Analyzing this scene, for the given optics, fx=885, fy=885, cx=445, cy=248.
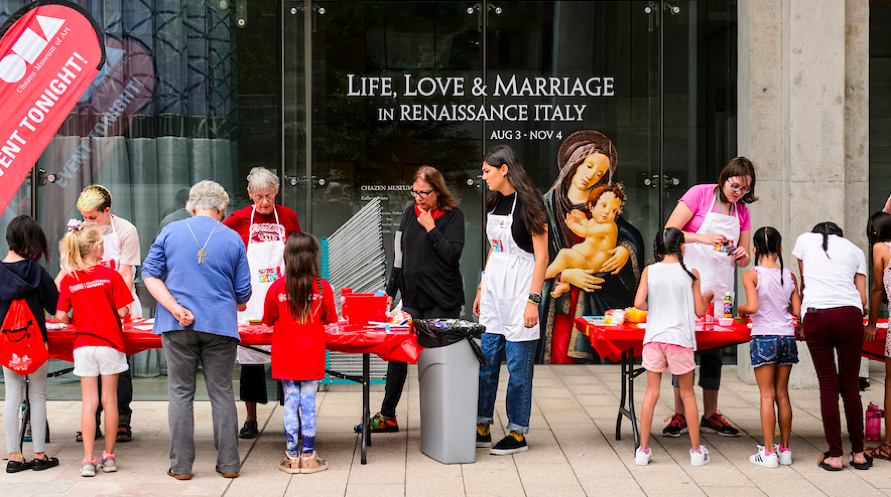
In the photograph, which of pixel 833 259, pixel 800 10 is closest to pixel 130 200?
pixel 833 259

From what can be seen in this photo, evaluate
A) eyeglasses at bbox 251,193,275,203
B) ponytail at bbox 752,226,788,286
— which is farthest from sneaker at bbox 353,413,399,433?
ponytail at bbox 752,226,788,286

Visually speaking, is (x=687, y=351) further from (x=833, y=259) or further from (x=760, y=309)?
(x=833, y=259)

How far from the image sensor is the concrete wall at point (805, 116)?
8.12m

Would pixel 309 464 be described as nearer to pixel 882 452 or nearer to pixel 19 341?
pixel 19 341

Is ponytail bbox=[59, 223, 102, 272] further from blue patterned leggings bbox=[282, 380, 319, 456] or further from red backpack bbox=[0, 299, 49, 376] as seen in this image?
blue patterned leggings bbox=[282, 380, 319, 456]

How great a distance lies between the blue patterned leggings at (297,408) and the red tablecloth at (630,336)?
1.88 metres

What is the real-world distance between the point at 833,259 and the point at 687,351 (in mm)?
1095

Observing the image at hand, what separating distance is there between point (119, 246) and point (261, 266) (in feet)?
3.38

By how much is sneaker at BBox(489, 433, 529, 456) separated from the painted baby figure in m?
3.32

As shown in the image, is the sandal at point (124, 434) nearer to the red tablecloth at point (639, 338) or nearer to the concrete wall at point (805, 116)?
the red tablecloth at point (639, 338)

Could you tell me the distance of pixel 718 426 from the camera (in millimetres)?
6441

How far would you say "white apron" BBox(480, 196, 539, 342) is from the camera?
579 centimetres

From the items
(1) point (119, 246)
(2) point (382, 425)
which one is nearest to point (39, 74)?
(1) point (119, 246)

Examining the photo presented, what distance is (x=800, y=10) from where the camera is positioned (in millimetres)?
8125
